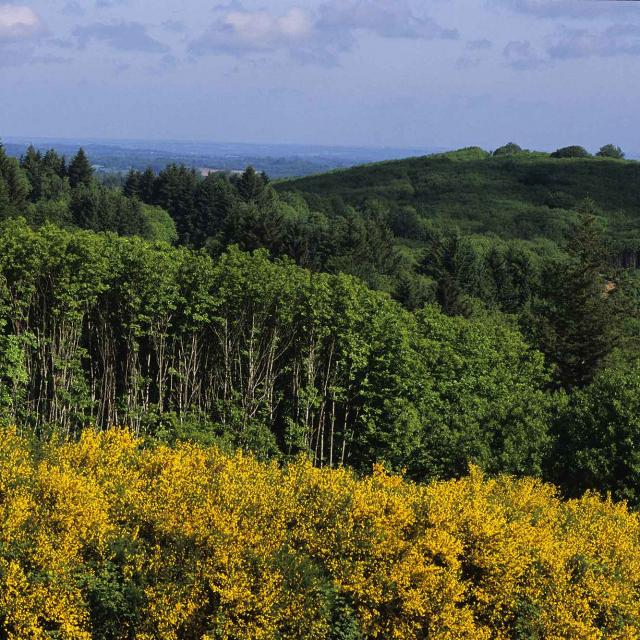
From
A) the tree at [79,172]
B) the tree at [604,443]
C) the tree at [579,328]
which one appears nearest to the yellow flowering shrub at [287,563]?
the tree at [604,443]

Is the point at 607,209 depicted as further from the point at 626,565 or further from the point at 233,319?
the point at 626,565

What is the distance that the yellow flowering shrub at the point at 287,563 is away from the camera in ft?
58.6

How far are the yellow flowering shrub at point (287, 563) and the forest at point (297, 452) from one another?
0.06m

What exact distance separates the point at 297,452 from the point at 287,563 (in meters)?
17.6

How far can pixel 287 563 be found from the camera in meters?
18.4

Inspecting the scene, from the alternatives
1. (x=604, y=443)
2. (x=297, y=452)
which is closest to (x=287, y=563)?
(x=604, y=443)

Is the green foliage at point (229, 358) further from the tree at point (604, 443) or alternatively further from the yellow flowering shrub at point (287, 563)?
the yellow flowering shrub at point (287, 563)

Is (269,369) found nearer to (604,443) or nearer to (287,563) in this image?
(604,443)

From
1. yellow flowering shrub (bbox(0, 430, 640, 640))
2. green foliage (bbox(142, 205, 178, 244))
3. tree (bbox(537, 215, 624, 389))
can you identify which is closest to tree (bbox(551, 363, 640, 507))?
yellow flowering shrub (bbox(0, 430, 640, 640))

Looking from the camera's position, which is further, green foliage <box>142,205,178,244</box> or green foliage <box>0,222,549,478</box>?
green foliage <box>142,205,178,244</box>

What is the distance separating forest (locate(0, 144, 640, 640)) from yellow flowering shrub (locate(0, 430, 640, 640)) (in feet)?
Result: 0.19

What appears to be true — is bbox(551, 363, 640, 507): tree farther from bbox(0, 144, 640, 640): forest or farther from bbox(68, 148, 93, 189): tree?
bbox(68, 148, 93, 189): tree

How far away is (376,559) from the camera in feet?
63.5

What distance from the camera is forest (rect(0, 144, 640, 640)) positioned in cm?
1834
